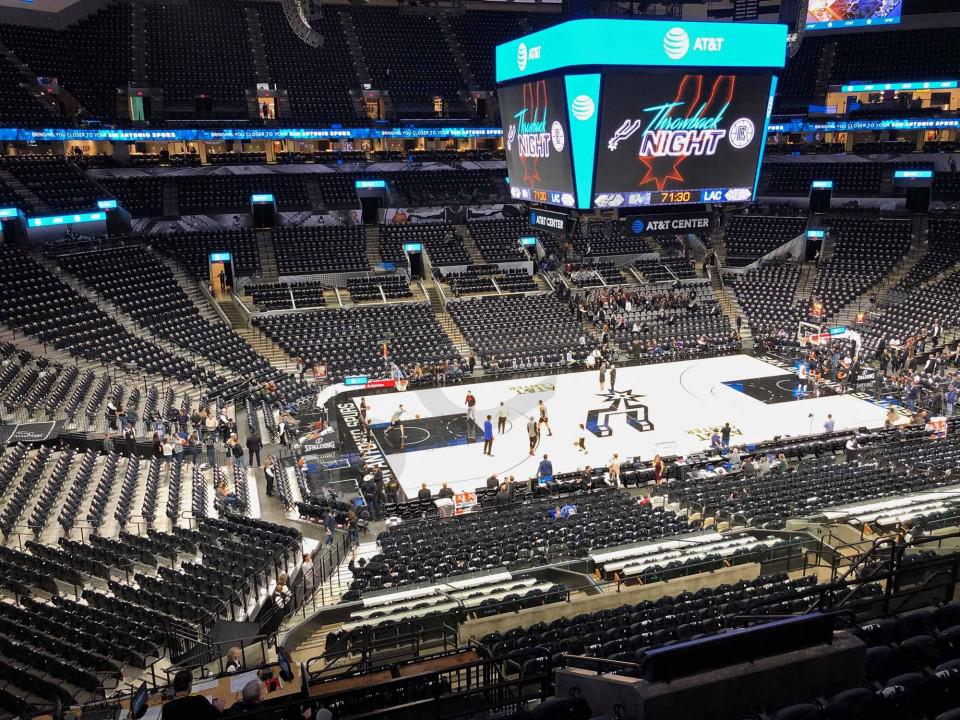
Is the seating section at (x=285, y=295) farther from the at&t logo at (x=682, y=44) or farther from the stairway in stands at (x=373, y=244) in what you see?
the at&t logo at (x=682, y=44)

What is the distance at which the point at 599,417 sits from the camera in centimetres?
2672

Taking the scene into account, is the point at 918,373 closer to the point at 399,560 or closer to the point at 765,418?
the point at 765,418

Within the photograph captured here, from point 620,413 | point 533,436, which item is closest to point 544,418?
point 533,436

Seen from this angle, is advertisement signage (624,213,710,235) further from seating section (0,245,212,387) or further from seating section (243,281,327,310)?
seating section (243,281,327,310)

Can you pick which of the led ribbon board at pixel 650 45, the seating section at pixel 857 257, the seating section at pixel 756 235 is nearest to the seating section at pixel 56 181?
the led ribbon board at pixel 650 45

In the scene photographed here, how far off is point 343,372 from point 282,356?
3418mm

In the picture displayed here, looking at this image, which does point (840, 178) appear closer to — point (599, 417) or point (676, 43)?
point (599, 417)

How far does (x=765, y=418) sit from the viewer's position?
2606 cm

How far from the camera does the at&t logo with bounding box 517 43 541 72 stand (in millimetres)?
16295

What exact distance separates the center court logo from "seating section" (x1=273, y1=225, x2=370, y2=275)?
26909mm

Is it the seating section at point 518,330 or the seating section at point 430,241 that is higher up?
the seating section at point 430,241

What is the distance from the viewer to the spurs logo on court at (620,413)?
25.6 m

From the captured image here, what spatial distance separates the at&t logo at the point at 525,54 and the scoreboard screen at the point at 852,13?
35.3m

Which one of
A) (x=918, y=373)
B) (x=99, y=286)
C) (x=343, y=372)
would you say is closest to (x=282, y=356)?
(x=343, y=372)
